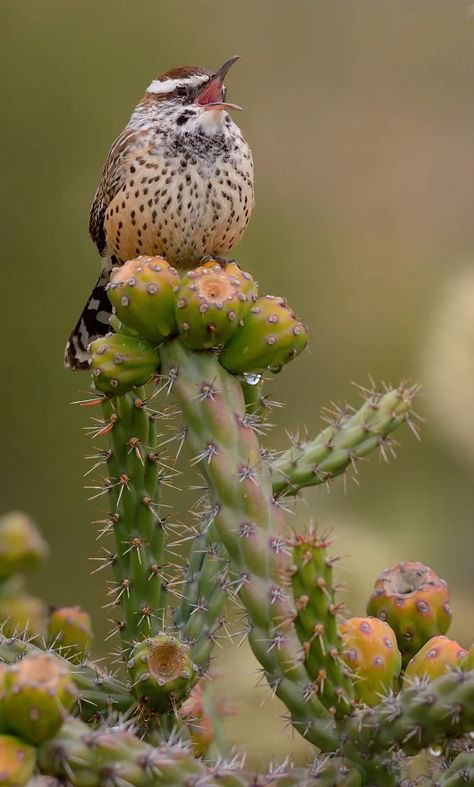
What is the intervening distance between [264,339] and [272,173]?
2877 mm

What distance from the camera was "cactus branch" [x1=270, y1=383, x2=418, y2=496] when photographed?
1.89m

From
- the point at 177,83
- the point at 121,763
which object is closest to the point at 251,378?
the point at 121,763

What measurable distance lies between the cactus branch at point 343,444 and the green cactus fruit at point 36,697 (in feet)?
2.29

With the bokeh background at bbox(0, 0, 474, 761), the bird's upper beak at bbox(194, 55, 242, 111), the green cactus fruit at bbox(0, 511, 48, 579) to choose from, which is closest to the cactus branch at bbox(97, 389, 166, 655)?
the green cactus fruit at bbox(0, 511, 48, 579)

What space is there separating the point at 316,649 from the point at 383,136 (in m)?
3.25

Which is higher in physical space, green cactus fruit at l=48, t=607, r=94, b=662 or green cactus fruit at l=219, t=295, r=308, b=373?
green cactus fruit at l=219, t=295, r=308, b=373

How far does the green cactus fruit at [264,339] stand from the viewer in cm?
158

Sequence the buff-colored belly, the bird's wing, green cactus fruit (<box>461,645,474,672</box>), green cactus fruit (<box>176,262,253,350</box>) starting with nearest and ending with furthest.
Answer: green cactus fruit (<box>461,645,474,672</box>)
green cactus fruit (<box>176,262,253,350</box>)
the buff-colored belly
the bird's wing

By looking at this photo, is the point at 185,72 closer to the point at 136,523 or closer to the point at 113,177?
the point at 113,177

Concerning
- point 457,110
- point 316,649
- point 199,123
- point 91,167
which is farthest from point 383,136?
point 316,649

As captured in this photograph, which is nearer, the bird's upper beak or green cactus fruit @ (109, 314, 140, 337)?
green cactus fruit @ (109, 314, 140, 337)

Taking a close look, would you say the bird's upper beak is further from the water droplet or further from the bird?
the water droplet

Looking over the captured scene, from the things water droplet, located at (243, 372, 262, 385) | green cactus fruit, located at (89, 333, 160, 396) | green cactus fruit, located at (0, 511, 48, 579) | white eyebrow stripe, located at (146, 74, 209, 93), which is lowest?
green cactus fruit, located at (0, 511, 48, 579)

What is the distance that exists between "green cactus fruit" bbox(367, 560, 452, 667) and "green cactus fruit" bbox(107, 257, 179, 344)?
0.47 m
